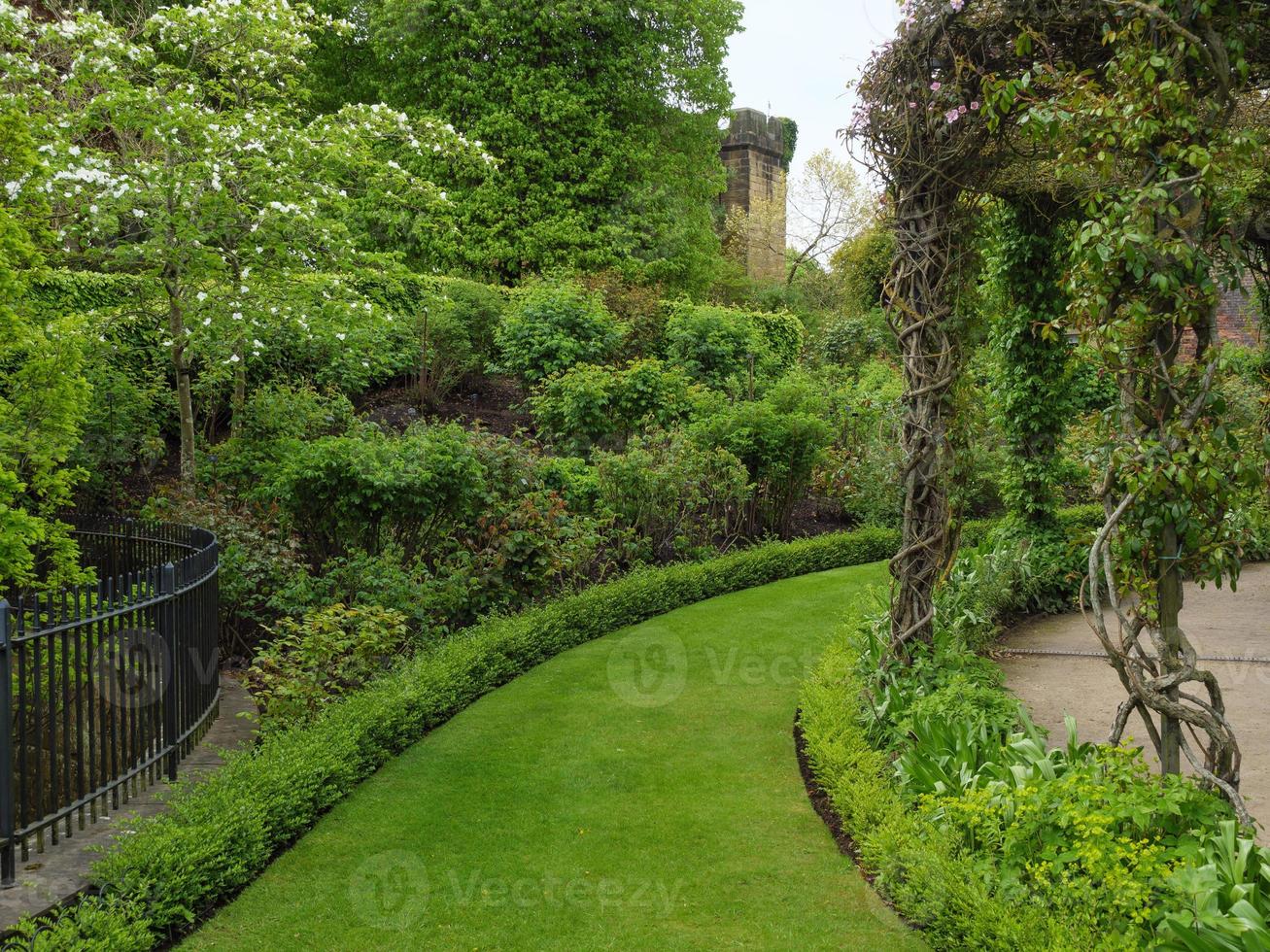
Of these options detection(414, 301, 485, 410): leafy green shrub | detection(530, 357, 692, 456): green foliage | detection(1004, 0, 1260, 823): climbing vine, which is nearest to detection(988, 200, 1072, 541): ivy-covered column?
detection(530, 357, 692, 456): green foliage

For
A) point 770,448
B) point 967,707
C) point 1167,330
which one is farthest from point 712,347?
point 1167,330

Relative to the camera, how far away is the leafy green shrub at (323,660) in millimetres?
6344

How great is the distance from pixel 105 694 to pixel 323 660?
5.21 feet

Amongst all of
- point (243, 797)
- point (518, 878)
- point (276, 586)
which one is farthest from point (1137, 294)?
point (276, 586)

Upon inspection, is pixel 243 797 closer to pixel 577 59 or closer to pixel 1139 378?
pixel 1139 378

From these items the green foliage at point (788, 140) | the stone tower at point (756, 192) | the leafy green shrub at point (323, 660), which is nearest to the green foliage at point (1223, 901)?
the leafy green shrub at point (323, 660)

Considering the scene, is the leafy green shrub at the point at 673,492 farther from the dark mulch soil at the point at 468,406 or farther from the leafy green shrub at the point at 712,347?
the leafy green shrub at the point at 712,347

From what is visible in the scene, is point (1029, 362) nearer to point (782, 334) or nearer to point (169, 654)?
point (169, 654)

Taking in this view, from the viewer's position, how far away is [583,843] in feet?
17.1

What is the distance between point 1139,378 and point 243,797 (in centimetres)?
444

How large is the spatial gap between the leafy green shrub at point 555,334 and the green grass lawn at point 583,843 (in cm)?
696

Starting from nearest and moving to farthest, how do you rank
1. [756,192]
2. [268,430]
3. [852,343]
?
[268,430]
[852,343]
[756,192]

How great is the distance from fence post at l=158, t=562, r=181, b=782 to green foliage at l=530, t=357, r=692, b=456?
7.10 metres

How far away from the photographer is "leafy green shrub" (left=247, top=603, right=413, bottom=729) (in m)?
6.34
